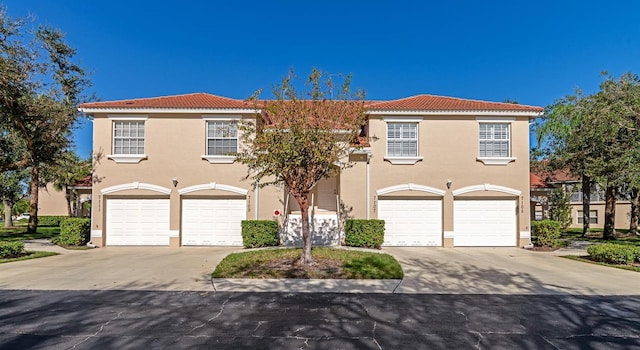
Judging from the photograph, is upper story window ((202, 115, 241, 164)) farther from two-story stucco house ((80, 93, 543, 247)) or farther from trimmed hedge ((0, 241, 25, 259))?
trimmed hedge ((0, 241, 25, 259))

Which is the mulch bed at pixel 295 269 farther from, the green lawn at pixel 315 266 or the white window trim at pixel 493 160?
the white window trim at pixel 493 160

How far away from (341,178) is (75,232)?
36.6ft

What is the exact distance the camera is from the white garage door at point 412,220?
52.1 feet

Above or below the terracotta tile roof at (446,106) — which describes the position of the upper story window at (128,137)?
below

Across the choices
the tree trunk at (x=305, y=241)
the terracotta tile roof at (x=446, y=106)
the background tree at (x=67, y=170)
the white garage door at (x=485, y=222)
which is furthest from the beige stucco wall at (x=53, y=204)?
the white garage door at (x=485, y=222)

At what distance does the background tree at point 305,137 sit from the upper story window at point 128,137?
23.3 feet

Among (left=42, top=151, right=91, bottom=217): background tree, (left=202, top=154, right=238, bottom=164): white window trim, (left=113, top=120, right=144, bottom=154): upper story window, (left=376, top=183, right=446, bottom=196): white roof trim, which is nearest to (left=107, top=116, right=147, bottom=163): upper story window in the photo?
(left=113, top=120, right=144, bottom=154): upper story window

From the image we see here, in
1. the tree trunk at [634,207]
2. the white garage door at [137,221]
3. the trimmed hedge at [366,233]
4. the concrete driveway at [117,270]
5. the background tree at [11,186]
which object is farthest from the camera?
the background tree at [11,186]

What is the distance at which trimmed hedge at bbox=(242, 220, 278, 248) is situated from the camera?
14578 millimetres

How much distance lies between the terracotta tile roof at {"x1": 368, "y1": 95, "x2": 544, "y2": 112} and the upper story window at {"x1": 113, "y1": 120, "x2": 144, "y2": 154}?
31.7ft

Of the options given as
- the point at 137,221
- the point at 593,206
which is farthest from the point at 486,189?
the point at 593,206

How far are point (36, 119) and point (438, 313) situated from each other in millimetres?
17220

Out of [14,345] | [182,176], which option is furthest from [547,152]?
[14,345]

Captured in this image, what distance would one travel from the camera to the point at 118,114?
15.7 meters
